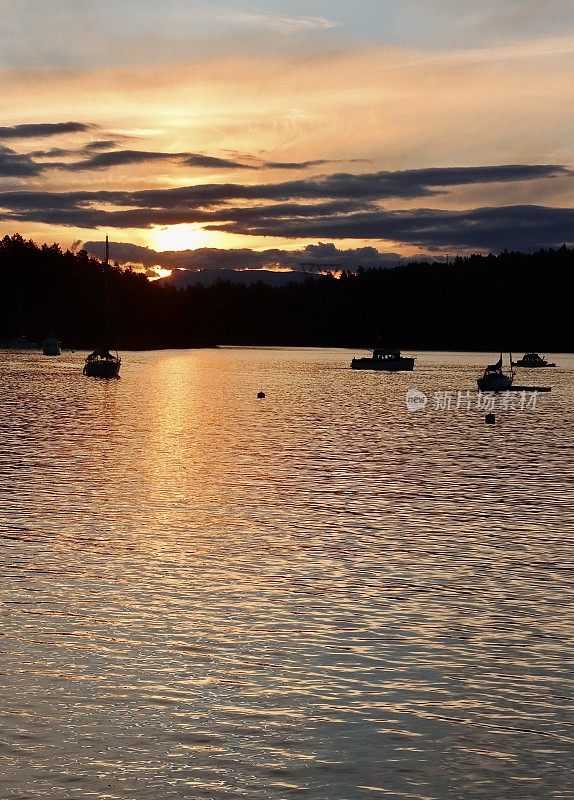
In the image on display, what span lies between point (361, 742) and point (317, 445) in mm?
51760

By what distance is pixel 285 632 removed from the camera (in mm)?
22062

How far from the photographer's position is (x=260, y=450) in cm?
6359

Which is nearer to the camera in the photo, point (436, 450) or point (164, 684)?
point (164, 684)

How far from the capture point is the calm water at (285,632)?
48.7 feet

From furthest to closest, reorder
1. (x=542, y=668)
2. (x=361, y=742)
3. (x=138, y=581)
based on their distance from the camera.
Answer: (x=138, y=581)
(x=542, y=668)
(x=361, y=742)

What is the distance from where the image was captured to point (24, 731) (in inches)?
626

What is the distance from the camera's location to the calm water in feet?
48.7

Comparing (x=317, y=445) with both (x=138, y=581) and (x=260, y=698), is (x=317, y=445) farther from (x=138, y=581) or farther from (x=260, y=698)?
(x=260, y=698)

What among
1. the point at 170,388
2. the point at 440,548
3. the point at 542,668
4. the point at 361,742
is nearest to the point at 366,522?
the point at 440,548

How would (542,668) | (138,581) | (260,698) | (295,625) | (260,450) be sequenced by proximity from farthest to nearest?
(260,450)
(138,581)
(295,625)
(542,668)
(260,698)

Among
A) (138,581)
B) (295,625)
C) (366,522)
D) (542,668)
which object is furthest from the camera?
(366,522)

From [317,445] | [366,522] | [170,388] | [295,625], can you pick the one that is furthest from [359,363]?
[295,625]

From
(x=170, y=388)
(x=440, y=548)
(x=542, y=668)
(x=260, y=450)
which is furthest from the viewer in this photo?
(x=170, y=388)

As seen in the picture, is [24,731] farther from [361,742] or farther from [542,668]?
[542,668]
